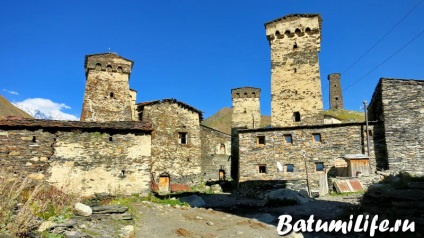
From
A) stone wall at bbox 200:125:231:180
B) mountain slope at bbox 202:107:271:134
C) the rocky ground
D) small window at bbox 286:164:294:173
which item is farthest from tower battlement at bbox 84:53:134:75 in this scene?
mountain slope at bbox 202:107:271:134

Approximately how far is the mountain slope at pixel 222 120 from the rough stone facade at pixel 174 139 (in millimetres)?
43376

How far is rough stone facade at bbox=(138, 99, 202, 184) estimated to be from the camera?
2562cm

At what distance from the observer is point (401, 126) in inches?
814

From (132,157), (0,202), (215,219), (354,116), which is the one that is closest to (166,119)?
(132,157)

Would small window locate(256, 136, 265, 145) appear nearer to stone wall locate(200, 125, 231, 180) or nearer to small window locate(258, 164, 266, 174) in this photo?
small window locate(258, 164, 266, 174)

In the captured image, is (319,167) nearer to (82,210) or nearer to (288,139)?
(288,139)

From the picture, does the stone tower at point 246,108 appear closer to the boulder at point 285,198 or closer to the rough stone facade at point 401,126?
the rough stone facade at point 401,126

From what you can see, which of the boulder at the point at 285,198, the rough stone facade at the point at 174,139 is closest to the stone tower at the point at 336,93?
the rough stone facade at the point at 174,139

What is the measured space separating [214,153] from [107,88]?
10.9 m

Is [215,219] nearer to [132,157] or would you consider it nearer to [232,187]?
[132,157]

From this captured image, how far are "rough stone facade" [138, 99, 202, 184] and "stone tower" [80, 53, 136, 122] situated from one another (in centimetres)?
172

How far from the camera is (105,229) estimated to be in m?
7.95

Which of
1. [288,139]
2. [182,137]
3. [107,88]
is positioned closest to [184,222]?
[288,139]

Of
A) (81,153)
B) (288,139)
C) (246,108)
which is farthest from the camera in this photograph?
(246,108)
